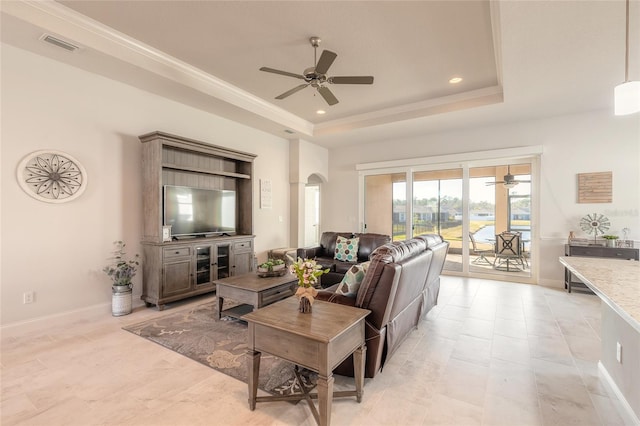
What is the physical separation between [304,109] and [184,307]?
3.91m

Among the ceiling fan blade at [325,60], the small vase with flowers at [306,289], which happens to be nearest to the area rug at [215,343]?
the small vase with flowers at [306,289]

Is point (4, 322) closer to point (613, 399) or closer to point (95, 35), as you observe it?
point (95, 35)

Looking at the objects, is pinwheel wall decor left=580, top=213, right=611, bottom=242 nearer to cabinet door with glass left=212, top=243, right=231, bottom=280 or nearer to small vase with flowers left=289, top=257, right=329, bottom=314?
small vase with flowers left=289, top=257, right=329, bottom=314

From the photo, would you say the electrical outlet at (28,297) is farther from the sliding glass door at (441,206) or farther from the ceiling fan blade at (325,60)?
the sliding glass door at (441,206)

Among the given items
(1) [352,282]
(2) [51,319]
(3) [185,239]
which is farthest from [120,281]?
(1) [352,282]

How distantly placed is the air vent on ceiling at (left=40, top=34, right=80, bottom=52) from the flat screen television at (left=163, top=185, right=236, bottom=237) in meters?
1.78

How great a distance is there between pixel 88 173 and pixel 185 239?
1445mm

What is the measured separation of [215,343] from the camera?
2938 mm

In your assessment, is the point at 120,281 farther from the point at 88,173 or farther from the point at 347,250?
the point at 347,250

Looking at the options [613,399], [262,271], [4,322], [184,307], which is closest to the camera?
[613,399]

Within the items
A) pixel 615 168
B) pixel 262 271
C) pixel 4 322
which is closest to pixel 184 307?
pixel 262 271

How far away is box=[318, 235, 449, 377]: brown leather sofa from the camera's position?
2.17 metres

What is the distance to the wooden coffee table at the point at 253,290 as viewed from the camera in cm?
326

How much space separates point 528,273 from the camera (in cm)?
558
